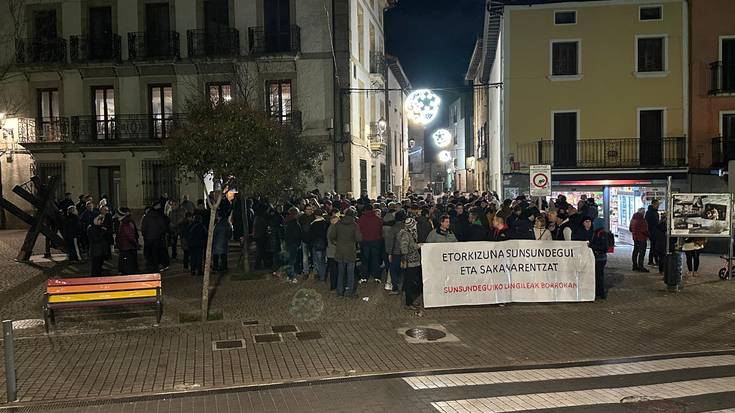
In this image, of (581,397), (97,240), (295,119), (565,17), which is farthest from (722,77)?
(97,240)

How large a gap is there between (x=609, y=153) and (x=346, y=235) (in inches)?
661

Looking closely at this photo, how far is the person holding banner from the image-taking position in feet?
36.7

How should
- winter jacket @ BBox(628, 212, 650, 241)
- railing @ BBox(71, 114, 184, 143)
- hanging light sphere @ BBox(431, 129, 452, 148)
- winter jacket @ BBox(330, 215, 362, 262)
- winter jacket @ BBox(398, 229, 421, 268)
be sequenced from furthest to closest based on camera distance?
hanging light sphere @ BBox(431, 129, 452, 148) < railing @ BBox(71, 114, 184, 143) < winter jacket @ BBox(628, 212, 650, 241) < winter jacket @ BBox(330, 215, 362, 262) < winter jacket @ BBox(398, 229, 421, 268)

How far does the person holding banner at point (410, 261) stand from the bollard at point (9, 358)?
20.8 feet

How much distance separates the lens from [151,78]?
2770 centimetres

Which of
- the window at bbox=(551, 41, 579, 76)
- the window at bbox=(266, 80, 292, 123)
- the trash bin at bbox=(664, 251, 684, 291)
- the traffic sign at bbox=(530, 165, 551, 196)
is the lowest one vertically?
the trash bin at bbox=(664, 251, 684, 291)

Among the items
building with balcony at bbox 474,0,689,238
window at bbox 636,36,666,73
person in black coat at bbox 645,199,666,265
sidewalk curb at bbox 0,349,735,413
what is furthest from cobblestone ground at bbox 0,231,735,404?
window at bbox 636,36,666,73

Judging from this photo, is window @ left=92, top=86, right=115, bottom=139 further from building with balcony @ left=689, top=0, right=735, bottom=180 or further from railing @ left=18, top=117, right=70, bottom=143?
building with balcony @ left=689, top=0, right=735, bottom=180

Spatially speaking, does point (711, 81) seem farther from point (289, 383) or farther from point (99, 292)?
point (99, 292)

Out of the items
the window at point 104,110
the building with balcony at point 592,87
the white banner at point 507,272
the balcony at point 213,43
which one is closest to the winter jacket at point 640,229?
the white banner at point 507,272

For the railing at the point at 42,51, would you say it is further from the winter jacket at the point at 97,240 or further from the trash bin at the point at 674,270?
the trash bin at the point at 674,270

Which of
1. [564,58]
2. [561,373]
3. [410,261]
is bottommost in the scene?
[561,373]

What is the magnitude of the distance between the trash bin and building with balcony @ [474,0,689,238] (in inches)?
481

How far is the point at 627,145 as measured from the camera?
25.2 metres
